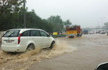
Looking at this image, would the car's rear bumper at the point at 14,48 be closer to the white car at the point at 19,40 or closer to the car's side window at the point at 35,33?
the white car at the point at 19,40

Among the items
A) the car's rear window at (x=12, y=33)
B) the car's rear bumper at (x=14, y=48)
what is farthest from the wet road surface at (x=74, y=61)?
the car's rear window at (x=12, y=33)

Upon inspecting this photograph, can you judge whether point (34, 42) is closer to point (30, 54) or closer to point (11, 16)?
point (30, 54)

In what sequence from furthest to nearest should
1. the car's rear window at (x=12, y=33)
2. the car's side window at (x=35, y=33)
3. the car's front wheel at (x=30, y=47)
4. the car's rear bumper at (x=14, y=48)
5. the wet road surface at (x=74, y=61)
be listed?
the car's side window at (x=35, y=33)
the car's front wheel at (x=30, y=47)
the car's rear window at (x=12, y=33)
the car's rear bumper at (x=14, y=48)
the wet road surface at (x=74, y=61)

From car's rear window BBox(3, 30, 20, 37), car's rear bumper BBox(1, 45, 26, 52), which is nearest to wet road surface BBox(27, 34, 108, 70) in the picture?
car's rear bumper BBox(1, 45, 26, 52)

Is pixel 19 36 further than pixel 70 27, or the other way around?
pixel 70 27

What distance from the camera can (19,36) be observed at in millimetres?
6574

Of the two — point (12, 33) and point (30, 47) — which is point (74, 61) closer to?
point (30, 47)

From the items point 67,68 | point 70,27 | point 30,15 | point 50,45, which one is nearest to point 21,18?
point 30,15

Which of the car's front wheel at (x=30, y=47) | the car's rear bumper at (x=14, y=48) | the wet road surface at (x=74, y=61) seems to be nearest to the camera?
the wet road surface at (x=74, y=61)

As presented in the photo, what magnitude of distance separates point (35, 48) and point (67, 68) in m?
3.12

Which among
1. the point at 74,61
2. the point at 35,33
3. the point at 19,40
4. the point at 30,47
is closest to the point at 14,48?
the point at 19,40

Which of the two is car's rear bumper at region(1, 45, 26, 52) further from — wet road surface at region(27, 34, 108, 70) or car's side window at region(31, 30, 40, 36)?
wet road surface at region(27, 34, 108, 70)

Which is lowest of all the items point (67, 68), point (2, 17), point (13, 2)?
point (67, 68)

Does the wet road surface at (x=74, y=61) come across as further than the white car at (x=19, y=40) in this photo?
No
